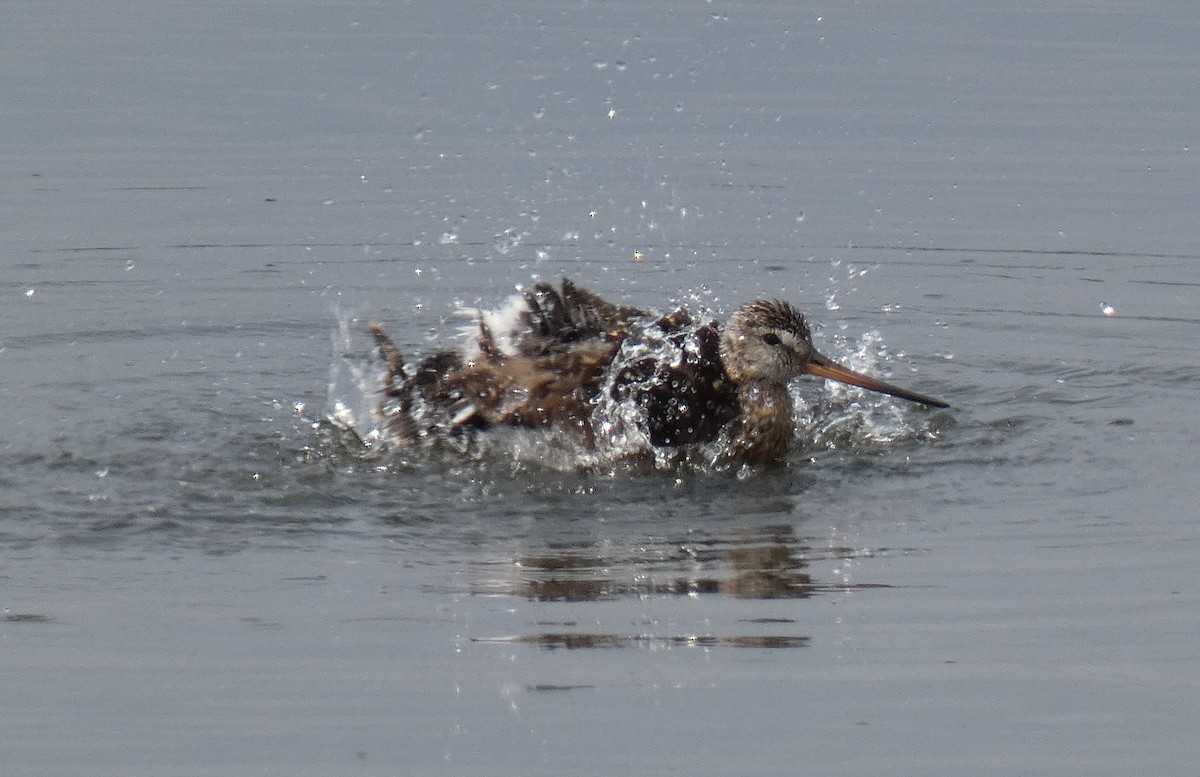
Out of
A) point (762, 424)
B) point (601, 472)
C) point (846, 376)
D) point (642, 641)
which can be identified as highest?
point (846, 376)

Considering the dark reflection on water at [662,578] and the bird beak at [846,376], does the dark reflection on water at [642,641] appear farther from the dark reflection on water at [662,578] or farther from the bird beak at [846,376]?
the bird beak at [846,376]

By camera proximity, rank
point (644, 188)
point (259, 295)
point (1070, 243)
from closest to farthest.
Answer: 1. point (259, 295)
2. point (1070, 243)
3. point (644, 188)

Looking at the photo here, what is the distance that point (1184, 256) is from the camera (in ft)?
40.0

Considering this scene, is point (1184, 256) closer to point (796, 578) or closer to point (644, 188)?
point (644, 188)

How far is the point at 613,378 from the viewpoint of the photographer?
881cm

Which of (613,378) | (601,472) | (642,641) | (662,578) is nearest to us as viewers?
(642,641)

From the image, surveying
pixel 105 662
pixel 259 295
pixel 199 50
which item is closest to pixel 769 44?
pixel 199 50

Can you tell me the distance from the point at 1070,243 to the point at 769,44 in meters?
5.00

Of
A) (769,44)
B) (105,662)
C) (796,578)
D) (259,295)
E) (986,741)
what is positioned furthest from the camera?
(769,44)

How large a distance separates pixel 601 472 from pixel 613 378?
1.53 feet

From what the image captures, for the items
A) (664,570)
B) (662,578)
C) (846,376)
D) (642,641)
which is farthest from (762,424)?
A: (642,641)

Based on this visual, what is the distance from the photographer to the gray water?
19.1 feet

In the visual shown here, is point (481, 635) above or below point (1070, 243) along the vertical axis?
below

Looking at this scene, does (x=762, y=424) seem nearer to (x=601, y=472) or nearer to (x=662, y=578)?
(x=601, y=472)
